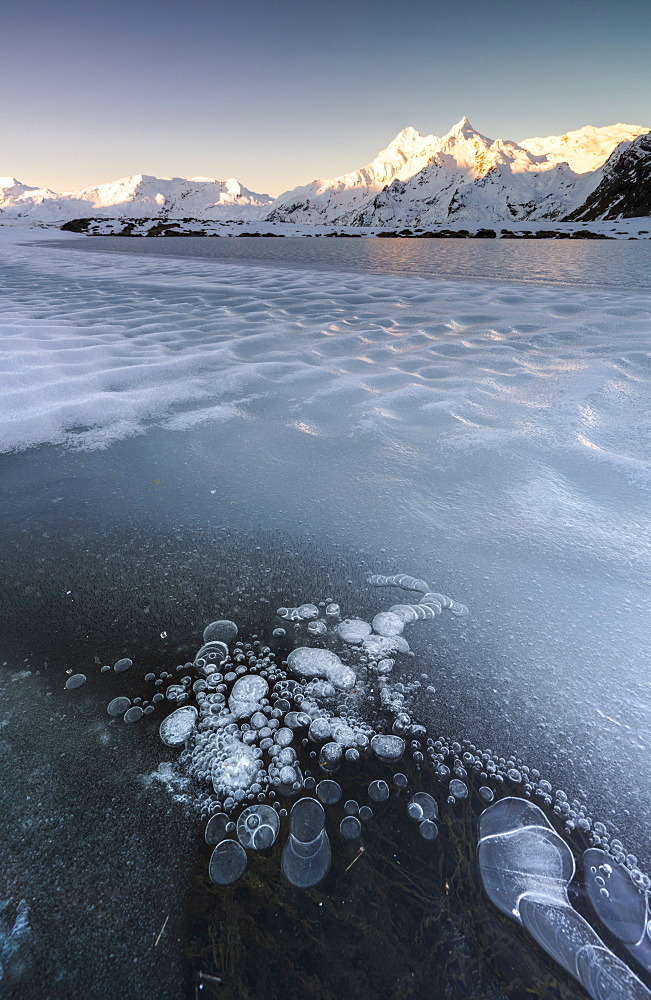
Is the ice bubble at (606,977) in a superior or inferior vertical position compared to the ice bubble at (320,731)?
inferior

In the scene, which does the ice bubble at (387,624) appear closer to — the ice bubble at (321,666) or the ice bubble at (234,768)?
the ice bubble at (321,666)

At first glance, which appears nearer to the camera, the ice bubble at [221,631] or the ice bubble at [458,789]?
the ice bubble at [458,789]

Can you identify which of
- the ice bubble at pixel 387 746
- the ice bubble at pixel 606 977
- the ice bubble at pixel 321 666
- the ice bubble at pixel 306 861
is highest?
the ice bubble at pixel 321 666

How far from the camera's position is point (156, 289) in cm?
1010

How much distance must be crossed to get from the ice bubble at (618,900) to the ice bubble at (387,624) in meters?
0.82

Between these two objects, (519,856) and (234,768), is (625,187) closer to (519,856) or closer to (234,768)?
(519,856)

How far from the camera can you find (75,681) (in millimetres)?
1521

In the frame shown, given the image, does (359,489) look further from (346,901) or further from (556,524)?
(346,901)

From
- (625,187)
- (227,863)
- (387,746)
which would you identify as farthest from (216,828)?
(625,187)

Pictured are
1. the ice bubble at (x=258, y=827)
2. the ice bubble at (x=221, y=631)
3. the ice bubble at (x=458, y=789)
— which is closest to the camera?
the ice bubble at (x=258, y=827)

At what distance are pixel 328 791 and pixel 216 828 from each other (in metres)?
0.30

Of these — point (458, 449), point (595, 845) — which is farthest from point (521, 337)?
point (595, 845)

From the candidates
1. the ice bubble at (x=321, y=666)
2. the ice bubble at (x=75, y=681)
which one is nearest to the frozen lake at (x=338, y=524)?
the ice bubble at (x=75, y=681)

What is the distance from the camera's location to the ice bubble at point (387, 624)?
175 cm
